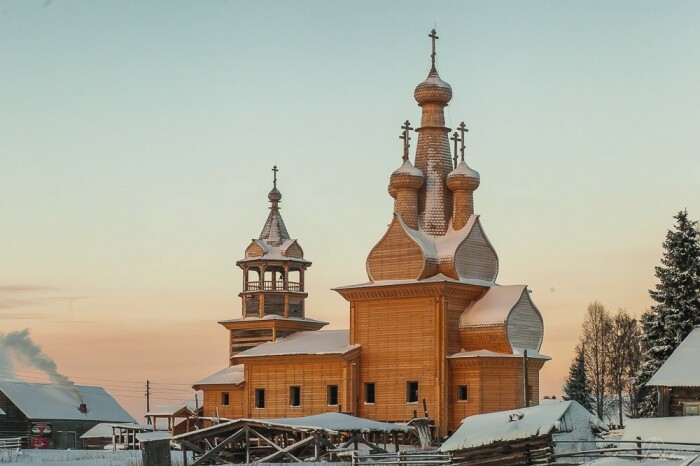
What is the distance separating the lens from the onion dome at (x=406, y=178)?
65.9 meters

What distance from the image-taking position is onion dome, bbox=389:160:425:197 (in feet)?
216

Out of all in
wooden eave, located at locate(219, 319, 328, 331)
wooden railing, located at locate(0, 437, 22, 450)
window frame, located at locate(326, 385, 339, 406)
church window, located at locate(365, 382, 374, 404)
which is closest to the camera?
church window, located at locate(365, 382, 374, 404)

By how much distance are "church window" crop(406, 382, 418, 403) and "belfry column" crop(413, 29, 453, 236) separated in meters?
7.86

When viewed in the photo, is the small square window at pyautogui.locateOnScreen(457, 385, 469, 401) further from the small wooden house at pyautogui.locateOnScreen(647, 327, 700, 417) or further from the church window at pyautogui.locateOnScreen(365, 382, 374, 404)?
the small wooden house at pyautogui.locateOnScreen(647, 327, 700, 417)

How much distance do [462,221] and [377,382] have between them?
912 centimetres

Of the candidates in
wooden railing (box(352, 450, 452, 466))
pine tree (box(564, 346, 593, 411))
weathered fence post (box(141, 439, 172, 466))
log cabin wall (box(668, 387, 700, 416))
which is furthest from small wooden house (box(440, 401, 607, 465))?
pine tree (box(564, 346, 593, 411))

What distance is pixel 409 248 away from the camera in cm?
6406

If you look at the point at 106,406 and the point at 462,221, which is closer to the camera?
the point at 462,221

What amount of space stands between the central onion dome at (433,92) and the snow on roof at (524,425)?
30.5 m

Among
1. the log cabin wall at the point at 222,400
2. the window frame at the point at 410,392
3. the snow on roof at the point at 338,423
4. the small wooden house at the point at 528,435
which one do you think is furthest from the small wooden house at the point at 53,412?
the small wooden house at the point at 528,435

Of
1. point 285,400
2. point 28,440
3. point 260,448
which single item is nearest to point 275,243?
point 285,400

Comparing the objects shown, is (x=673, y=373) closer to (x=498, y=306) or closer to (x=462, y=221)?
(x=498, y=306)

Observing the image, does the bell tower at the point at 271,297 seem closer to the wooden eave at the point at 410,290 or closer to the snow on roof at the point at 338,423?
the wooden eave at the point at 410,290

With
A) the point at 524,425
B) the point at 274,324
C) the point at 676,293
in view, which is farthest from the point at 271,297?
the point at 524,425
